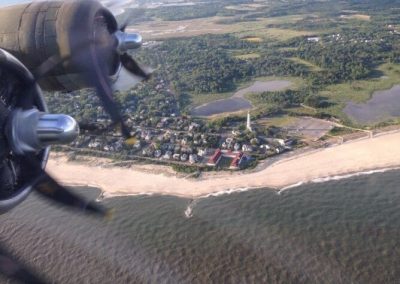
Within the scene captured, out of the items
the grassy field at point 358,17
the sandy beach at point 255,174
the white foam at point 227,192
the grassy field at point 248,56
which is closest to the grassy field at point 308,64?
the grassy field at point 248,56

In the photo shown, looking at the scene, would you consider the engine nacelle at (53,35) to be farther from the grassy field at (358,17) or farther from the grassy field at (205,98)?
the grassy field at (358,17)

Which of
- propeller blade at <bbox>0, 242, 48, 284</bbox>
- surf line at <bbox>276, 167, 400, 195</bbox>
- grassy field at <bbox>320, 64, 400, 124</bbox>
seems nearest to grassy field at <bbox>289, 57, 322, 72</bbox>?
grassy field at <bbox>320, 64, 400, 124</bbox>

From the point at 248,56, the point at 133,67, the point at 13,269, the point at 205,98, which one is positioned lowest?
the point at 248,56

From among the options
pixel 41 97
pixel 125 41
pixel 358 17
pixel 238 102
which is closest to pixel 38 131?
pixel 41 97

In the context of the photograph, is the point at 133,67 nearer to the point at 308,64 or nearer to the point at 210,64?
the point at 308,64

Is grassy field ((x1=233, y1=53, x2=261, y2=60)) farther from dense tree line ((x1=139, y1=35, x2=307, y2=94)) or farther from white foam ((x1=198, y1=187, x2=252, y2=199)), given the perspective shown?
white foam ((x1=198, y1=187, x2=252, y2=199))
